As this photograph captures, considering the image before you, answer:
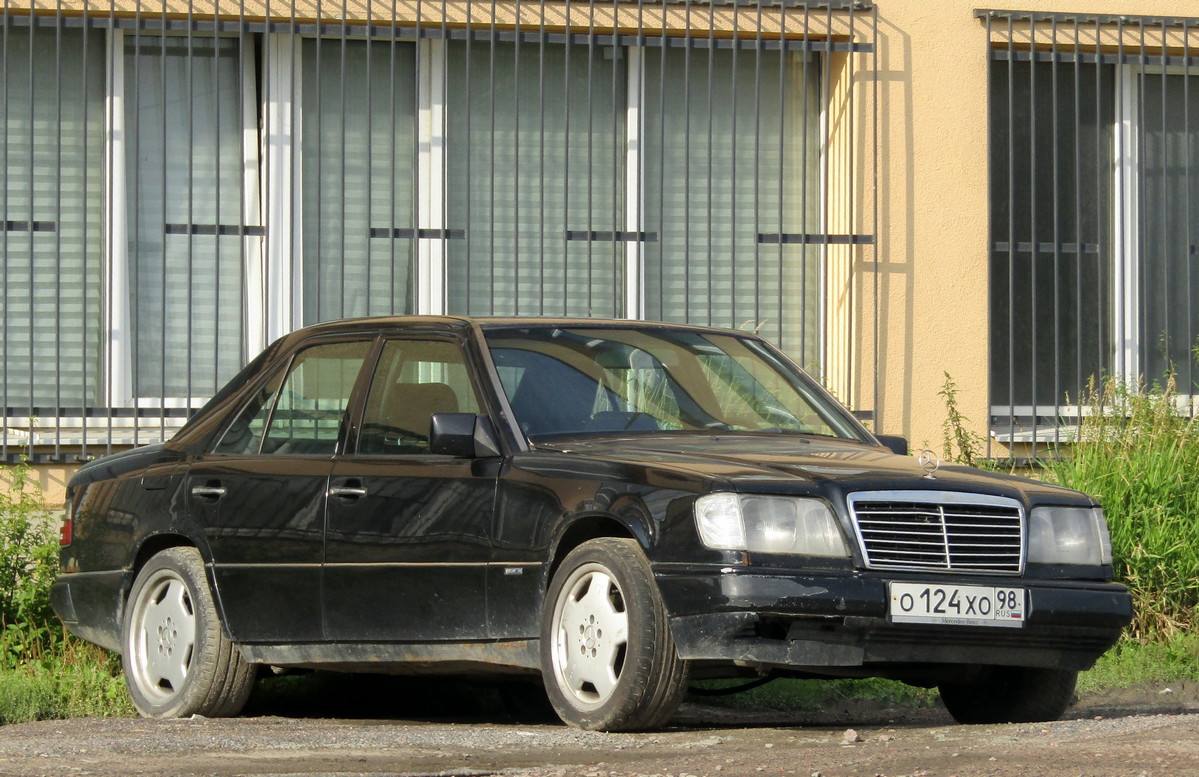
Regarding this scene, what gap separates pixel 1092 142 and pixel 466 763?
26.0ft

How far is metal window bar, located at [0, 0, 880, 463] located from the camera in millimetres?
10906

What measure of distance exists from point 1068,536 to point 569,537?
165 cm

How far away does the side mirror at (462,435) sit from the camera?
6.43m

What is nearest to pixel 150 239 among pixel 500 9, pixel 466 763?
pixel 500 9

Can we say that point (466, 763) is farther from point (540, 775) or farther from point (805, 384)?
point (805, 384)

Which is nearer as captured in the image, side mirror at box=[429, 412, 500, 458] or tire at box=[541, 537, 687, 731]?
tire at box=[541, 537, 687, 731]

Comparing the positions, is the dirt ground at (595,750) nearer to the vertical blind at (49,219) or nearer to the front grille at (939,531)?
the front grille at (939,531)

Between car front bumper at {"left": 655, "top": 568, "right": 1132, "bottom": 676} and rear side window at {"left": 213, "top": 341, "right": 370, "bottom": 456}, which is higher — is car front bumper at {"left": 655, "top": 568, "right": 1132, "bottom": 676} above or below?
below

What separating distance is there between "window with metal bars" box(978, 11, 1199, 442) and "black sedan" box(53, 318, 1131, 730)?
4.49 meters

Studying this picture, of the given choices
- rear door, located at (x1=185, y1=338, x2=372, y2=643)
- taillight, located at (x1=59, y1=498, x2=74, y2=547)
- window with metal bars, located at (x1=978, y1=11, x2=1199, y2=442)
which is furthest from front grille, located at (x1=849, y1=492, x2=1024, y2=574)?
window with metal bars, located at (x1=978, y1=11, x2=1199, y2=442)

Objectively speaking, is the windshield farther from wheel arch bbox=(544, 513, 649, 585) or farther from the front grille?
the front grille

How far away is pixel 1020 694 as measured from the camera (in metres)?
6.71

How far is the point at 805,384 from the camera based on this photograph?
753 centimetres

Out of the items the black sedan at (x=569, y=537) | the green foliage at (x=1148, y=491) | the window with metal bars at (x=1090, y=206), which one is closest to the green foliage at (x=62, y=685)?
the black sedan at (x=569, y=537)
